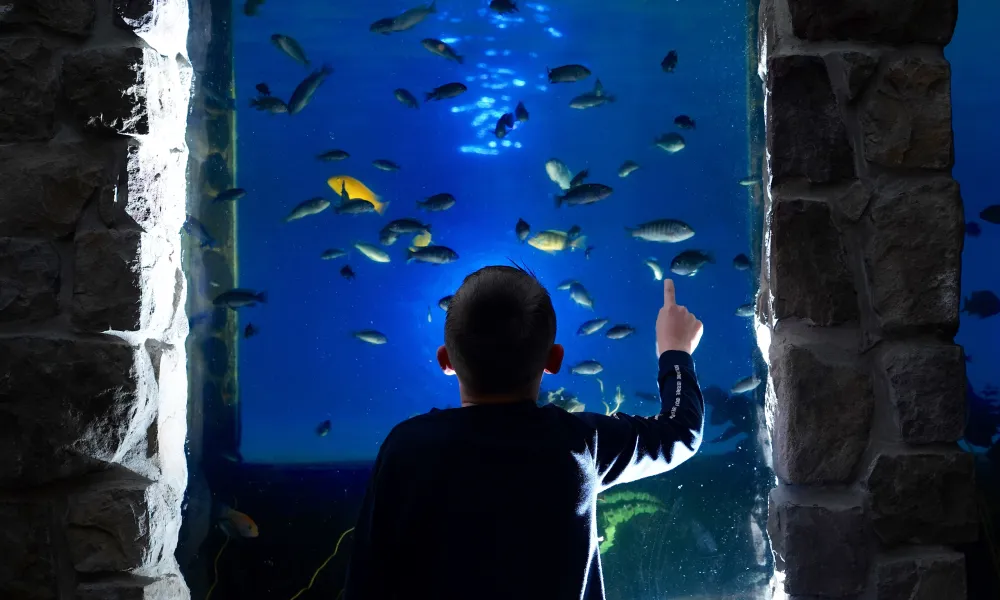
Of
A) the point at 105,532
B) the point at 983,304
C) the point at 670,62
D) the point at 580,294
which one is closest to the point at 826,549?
the point at 105,532

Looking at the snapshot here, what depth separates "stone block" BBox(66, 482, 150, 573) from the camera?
5.64 feet

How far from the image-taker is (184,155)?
2.07m

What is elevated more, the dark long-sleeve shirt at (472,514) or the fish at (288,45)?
the fish at (288,45)

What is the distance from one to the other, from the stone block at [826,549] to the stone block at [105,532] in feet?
5.56

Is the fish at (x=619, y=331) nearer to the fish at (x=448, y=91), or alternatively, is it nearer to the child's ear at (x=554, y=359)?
the fish at (x=448, y=91)

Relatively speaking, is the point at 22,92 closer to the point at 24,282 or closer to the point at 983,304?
the point at 24,282

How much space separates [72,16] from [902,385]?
7.91 feet

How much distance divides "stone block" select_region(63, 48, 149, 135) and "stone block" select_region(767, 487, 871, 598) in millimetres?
2082

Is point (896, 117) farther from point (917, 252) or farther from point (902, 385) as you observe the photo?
point (902, 385)

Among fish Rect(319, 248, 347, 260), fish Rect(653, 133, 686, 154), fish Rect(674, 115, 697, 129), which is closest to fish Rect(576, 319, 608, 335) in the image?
fish Rect(653, 133, 686, 154)

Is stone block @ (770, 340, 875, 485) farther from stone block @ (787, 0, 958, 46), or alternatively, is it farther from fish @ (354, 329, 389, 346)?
fish @ (354, 329, 389, 346)

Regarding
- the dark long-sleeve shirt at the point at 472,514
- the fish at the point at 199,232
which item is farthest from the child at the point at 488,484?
the fish at the point at 199,232

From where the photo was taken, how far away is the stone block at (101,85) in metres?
1.79

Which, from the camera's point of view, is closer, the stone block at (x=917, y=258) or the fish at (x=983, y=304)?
the stone block at (x=917, y=258)
